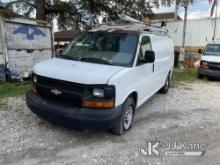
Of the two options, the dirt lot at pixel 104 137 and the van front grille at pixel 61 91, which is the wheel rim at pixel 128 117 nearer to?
the dirt lot at pixel 104 137

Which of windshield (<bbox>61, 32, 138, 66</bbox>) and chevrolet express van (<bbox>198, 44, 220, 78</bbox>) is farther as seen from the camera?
chevrolet express van (<bbox>198, 44, 220, 78</bbox>)

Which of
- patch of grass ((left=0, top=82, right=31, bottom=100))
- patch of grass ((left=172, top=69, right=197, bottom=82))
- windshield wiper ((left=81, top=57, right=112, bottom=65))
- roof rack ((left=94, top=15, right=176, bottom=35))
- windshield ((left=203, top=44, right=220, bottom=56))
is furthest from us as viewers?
windshield ((left=203, top=44, right=220, bottom=56))

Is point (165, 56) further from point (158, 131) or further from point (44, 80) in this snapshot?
point (44, 80)

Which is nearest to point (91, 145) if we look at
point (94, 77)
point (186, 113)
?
point (94, 77)

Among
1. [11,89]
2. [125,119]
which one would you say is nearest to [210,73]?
[125,119]

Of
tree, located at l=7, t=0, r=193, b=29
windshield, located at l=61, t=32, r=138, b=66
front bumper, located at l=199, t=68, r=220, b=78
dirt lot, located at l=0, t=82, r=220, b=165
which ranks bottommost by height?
dirt lot, located at l=0, t=82, r=220, b=165

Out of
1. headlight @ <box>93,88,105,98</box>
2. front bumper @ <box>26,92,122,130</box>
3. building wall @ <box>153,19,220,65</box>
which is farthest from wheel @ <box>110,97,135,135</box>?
building wall @ <box>153,19,220,65</box>

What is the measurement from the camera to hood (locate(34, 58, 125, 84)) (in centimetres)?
355

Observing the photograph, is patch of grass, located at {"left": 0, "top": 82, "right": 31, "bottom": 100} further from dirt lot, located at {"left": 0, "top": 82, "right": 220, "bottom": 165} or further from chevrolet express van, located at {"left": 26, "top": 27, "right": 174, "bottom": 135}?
chevrolet express van, located at {"left": 26, "top": 27, "right": 174, "bottom": 135}

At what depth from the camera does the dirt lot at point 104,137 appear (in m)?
3.51

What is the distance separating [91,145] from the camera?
3.90 m

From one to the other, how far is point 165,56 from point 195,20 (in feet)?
36.2

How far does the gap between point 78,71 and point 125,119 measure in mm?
1370

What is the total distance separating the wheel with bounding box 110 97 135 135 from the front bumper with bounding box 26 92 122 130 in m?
0.24
